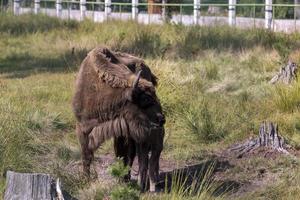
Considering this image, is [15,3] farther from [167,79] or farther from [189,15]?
[167,79]

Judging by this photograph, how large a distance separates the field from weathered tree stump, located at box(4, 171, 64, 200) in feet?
3.18

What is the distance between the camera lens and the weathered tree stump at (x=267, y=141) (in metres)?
10.1

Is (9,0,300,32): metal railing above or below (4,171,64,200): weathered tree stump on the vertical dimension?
above

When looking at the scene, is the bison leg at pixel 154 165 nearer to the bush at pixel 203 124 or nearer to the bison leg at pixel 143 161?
the bison leg at pixel 143 161

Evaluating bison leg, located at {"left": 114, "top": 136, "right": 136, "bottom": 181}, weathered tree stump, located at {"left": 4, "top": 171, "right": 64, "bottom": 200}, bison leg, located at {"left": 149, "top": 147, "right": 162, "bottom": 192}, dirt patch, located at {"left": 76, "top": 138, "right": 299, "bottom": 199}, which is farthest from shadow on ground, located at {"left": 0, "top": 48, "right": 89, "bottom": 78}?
weathered tree stump, located at {"left": 4, "top": 171, "right": 64, "bottom": 200}

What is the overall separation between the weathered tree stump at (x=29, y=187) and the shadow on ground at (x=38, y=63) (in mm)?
11382

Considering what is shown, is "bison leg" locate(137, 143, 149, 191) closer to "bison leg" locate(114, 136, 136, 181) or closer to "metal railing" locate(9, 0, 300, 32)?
"bison leg" locate(114, 136, 136, 181)

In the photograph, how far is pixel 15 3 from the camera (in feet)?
115

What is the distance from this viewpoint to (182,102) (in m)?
12.8

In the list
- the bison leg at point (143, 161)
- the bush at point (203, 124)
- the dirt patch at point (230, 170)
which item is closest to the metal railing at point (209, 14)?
the bush at point (203, 124)

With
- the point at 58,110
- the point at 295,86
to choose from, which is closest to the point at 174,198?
the point at 295,86

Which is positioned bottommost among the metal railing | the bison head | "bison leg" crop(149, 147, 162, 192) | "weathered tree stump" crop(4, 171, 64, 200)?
"bison leg" crop(149, 147, 162, 192)

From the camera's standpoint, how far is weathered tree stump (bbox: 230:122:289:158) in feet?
33.1

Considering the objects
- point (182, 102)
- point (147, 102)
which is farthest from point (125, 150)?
point (182, 102)
